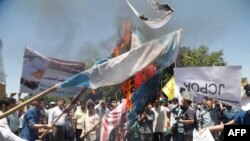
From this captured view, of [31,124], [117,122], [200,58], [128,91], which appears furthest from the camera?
[200,58]

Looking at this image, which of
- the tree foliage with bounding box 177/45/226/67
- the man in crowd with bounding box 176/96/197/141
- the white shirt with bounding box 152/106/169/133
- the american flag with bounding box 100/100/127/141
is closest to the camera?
the man in crowd with bounding box 176/96/197/141

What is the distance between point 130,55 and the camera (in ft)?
27.1

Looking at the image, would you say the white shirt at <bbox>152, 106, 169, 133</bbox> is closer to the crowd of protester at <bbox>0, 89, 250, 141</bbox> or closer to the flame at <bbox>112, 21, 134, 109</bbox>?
the crowd of protester at <bbox>0, 89, 250, 141</bbox>

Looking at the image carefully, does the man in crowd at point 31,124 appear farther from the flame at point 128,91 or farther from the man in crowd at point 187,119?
the man in crowd at point 187,119

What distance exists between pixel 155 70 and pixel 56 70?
13.7 ft

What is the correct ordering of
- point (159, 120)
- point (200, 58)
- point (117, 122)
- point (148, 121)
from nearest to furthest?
point (117, 122) < point (148, 121) < point (159, 120) < point (200, 58)

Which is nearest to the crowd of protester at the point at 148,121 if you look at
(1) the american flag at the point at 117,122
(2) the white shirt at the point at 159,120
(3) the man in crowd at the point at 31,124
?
(2) the white shirt at the point at 159,120

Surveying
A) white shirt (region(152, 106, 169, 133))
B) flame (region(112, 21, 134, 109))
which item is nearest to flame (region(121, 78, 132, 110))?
flame (region(112, 21, 134, 109))

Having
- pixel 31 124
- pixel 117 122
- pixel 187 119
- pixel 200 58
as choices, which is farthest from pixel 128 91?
pixel 200 58

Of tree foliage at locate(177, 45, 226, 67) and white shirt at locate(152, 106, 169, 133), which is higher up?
tree foliage at locate(177, 45, 226, 67)

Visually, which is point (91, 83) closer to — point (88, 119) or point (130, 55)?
point (130, 55)

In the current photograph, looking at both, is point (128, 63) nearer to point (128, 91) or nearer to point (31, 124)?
point (128, 91)

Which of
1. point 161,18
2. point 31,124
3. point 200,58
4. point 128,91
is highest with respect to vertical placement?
point 200,58

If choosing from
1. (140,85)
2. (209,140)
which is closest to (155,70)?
(140,85)
